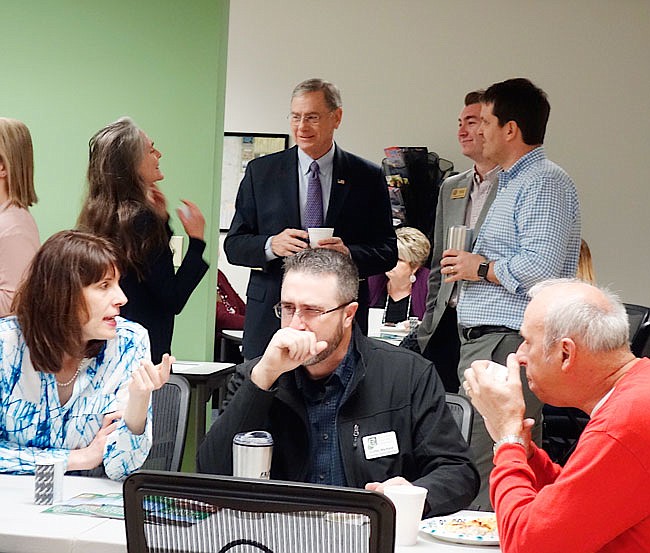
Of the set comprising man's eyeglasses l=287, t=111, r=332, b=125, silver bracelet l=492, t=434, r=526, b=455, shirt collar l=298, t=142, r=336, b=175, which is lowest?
silver bracelet l=492, t=434, r=526, b=455

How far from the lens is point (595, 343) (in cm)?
187

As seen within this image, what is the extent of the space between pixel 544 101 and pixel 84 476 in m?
2.19

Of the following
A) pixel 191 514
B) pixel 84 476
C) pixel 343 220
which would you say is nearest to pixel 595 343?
pixel 191 514

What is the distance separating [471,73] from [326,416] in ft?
17.7

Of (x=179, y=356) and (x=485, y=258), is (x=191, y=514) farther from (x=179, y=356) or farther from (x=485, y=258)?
(x=179, y=356)

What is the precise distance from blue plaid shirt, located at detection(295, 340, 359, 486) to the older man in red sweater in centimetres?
46

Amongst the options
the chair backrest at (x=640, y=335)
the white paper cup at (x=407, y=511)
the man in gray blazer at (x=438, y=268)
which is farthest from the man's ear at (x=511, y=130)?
the white paper cup at (x=407, y=511)

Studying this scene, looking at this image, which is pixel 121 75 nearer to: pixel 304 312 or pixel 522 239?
pixel 522 239

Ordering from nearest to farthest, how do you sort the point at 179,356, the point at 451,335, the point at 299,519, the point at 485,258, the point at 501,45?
1. the point at 299,519
2. the point at 485,258
3. the point at 451,335
4. the point at 179,356
5. the point at 501,45

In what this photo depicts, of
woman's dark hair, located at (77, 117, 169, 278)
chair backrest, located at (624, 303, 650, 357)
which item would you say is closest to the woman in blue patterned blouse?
woman's dark hair, located at (77, 117, 169, 278)

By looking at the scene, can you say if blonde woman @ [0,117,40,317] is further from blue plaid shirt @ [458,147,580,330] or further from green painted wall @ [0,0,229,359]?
blue plaid shirt @ [458,147,580,330]

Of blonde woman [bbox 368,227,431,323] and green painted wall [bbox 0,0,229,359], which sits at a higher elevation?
green painted wall [bbox 0,0,229,359]

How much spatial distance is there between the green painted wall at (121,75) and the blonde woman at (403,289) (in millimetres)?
2110

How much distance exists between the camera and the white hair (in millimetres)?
1870
